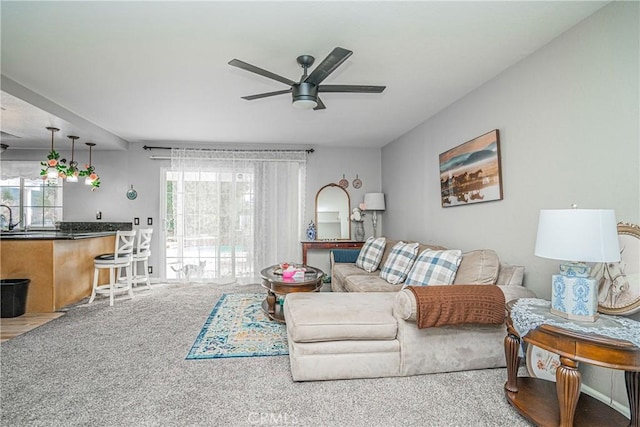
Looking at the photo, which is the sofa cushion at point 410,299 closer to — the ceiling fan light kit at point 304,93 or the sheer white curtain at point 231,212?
the ceiling fan light kit at point 304,93

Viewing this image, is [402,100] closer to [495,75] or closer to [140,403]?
[495,75]

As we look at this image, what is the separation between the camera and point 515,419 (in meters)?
1.84

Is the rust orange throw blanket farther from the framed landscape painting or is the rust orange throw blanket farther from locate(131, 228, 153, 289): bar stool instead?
locate(131, 228, 153, 289): bar stool

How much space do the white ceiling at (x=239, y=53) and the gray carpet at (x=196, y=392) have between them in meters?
2.42

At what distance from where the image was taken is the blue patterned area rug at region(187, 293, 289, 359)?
2.74m

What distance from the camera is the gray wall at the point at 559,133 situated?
1.94 m

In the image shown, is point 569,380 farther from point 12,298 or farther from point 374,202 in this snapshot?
point 12,298

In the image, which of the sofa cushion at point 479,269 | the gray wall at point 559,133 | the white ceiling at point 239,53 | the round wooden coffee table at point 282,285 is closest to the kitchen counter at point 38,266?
the white ceiling at point 239,53

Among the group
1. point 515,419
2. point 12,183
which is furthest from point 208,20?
point 12,183

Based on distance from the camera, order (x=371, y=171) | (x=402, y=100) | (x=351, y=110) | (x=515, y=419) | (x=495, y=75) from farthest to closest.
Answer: (x=371, y=171) < (x=351, y=110) < (x=402, y=100) < (x=495, y=75) < (x=515, y=419)

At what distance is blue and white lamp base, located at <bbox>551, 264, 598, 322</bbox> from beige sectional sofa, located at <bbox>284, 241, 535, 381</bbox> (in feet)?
1.86

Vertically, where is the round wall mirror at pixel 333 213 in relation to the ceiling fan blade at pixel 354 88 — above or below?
below

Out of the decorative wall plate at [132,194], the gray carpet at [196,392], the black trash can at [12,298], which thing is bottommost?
the gray carpet at [196,392]

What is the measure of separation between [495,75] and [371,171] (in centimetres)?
323
